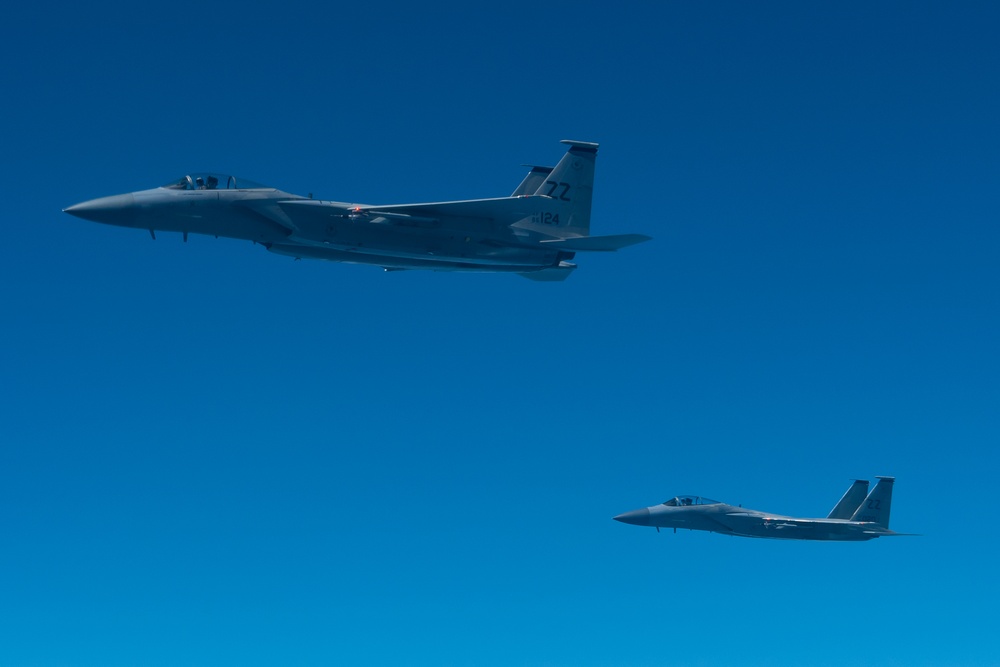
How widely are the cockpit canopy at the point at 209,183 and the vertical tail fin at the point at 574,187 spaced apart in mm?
13691

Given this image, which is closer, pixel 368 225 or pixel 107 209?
pixel 107 209

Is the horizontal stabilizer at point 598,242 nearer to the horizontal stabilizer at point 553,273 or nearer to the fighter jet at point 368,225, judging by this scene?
the fighter jet at point 368,225

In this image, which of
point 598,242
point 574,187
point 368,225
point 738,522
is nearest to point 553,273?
point 598,242

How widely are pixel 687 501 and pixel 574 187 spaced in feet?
107

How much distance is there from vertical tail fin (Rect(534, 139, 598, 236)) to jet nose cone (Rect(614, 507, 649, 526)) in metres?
29.3

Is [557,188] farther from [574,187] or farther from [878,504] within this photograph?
[878,504]

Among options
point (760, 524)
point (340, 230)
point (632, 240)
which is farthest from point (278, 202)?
point (760, 524)

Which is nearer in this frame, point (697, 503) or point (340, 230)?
point (340, 230)

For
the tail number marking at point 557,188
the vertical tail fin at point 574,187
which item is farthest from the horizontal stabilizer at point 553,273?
the tail number marking at point 557,188

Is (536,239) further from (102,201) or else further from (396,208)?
(102,201)

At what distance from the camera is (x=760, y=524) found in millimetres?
73000

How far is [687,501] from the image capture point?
72.4 meters

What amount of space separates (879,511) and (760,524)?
62.0 feet

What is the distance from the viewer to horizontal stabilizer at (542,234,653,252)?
4300 centimetres
